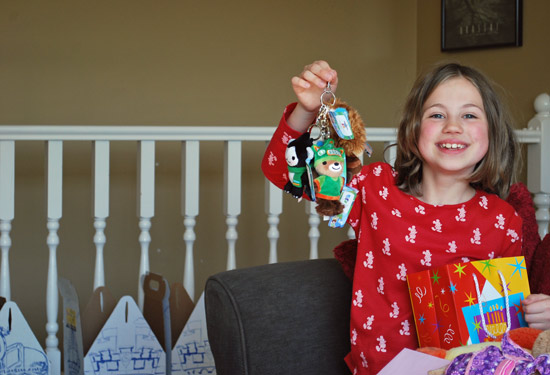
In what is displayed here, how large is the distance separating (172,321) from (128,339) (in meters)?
0.15

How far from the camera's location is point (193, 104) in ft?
9.56

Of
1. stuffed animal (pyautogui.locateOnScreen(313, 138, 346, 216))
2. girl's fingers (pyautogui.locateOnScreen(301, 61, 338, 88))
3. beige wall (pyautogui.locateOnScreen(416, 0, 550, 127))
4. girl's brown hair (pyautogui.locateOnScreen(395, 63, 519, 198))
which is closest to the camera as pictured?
stuffed animal (pyautogui.locateOnScreen(313, 138, 346, 216))

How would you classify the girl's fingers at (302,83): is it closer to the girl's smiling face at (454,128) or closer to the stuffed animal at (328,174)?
the stuffed animal at (328,174)

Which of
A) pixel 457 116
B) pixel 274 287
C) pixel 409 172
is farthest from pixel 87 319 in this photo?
pixel 457 116

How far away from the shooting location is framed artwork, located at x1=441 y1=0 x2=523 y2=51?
102 inches

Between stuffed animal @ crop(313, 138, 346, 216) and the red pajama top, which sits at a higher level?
stuffed animal @ crop(313, 138, 346, 216)

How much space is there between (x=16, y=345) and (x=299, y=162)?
1276 mm

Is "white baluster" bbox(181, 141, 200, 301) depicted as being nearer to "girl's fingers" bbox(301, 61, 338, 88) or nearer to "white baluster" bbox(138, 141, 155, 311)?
"white baluster" bbox(138, 141, 155, 311)

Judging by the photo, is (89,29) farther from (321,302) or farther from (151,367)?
(321,302)

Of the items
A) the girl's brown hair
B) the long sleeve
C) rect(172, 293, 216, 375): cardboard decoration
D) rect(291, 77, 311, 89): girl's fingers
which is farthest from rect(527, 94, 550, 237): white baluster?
rect(291, 77, 311, 89): girl's fingers

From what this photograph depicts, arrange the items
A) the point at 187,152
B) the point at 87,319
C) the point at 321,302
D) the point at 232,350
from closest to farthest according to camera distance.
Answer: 1. the point at 232,350
2. the point at 321,302
3. the point at 87,319
4. the point at 187,152

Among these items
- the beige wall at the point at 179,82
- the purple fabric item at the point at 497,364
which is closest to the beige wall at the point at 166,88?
the beige wall at the point at 179,82

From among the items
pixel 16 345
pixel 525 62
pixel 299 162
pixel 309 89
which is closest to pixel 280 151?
pixel 309 89

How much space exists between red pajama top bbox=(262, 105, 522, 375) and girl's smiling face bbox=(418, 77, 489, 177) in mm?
99
